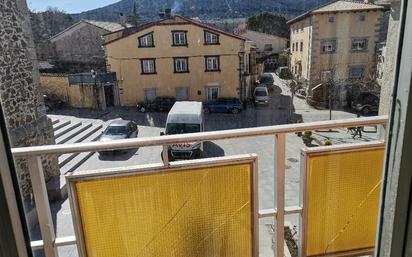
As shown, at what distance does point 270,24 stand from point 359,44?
0.36 meters

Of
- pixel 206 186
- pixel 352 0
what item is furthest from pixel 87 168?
pixel 352 0

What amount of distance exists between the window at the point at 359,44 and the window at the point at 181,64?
2.18 feet

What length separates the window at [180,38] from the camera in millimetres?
1137

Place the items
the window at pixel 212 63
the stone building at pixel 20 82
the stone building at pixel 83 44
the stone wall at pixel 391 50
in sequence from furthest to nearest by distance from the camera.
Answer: the window at pixel 212 63
the stone building at pixel 83 44
the stone building at pixel 20 82
the stone wall at pixel 391 50

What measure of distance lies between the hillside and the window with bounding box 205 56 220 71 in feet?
0.47

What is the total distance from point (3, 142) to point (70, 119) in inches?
23.9

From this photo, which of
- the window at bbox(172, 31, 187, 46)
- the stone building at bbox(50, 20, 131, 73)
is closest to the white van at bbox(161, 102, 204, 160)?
the window at bbox(172, 31, 187, 46)

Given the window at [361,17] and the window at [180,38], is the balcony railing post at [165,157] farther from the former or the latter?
the window at [361,17]

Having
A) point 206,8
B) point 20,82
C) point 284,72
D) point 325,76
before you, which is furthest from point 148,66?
point 325,76

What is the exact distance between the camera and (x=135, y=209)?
1.21 metres

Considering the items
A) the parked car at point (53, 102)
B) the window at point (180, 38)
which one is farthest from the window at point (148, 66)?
the parked car at point (53, 102)

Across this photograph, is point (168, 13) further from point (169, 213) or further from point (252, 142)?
point (169, 213)

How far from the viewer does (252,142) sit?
1.40 meters

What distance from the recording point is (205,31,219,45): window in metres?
1.14
